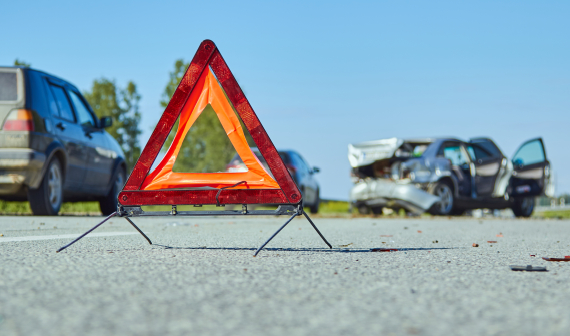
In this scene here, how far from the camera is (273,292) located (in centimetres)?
285

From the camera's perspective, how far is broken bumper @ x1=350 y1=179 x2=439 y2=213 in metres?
12.9

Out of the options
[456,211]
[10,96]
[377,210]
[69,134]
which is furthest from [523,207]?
[10,96]

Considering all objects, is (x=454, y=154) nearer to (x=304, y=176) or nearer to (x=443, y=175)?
(x=443, y=175)

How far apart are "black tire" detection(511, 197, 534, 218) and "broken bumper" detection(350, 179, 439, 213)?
3.92 m

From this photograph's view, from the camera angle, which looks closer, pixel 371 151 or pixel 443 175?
pixel 443 175

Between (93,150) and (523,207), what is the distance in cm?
1087

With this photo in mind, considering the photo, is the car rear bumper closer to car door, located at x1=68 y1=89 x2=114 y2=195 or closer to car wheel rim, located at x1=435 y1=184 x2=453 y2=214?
car door, located at x1=68 y1=89 x2=114 y2=195

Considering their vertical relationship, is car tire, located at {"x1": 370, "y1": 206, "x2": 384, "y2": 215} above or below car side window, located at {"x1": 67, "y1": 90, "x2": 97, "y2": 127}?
below

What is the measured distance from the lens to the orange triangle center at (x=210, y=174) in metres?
4.52

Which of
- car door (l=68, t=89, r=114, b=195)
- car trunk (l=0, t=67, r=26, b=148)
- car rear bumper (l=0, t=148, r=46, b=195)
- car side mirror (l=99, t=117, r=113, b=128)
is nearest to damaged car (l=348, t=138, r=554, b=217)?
car door (l=68, t=89, r=114, b=195)

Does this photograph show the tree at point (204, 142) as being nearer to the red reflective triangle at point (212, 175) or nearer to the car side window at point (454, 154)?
the car side window at point (454, 154)

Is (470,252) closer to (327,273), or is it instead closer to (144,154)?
(327,273)

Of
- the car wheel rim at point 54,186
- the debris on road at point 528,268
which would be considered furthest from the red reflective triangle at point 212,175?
the car wheel rim at point 54,186

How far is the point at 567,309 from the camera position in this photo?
2568 millimetres
